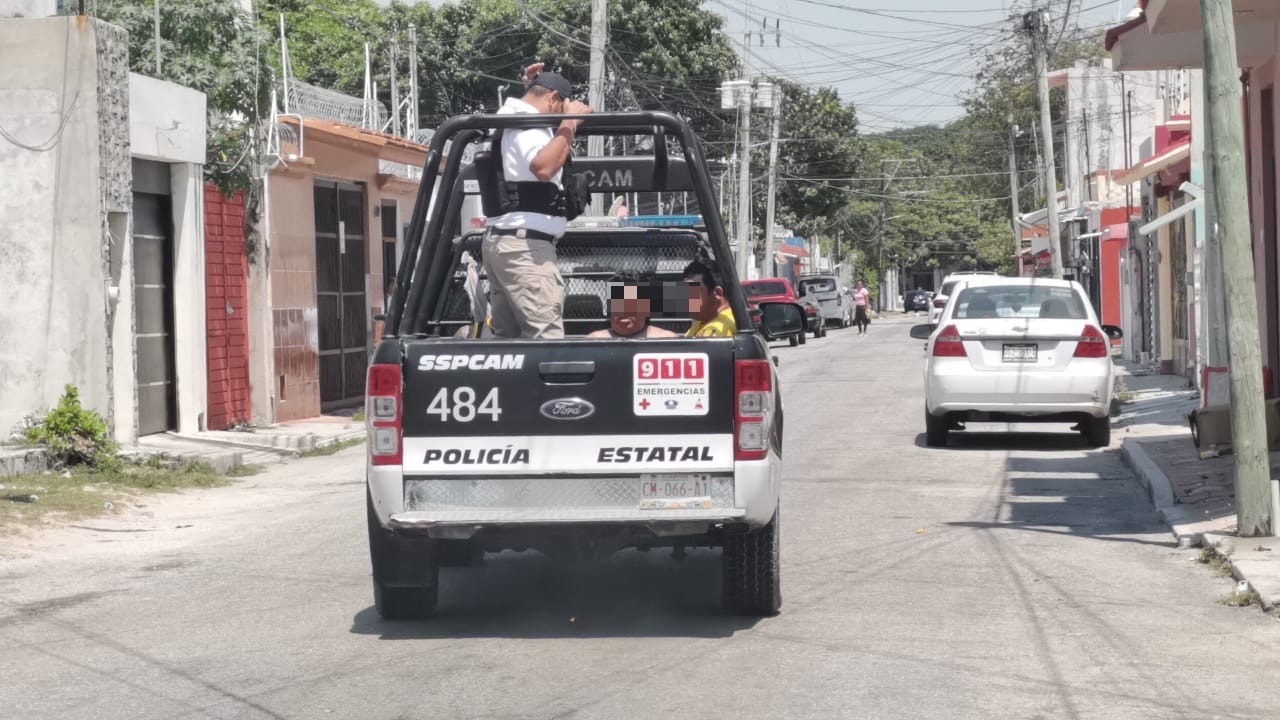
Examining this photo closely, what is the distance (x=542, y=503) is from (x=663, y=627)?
0.96 meters

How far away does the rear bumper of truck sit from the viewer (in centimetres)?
713

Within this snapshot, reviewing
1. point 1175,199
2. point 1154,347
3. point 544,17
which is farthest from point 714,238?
point 544,17

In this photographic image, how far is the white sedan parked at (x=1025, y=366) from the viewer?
16.1 metres

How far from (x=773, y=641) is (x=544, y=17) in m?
45.4

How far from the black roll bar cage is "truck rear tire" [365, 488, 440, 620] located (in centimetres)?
93

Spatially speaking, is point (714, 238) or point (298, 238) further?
point (298, 238)

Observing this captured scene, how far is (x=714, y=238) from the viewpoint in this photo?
7723 mm

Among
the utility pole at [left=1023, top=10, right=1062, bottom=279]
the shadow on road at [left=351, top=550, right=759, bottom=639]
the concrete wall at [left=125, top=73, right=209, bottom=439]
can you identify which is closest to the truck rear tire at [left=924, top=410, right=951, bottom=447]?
the shadow on road at [left=351, top=550, right=759, bottom=639]

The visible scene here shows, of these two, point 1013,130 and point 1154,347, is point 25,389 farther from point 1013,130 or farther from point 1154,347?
point 1013,130

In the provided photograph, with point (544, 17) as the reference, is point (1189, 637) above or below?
below

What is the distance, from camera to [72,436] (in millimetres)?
14680

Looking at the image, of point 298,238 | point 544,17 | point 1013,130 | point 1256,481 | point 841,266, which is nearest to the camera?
point 1256,481

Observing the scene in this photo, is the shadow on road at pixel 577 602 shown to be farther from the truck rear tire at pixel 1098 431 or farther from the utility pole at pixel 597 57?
the utility pole at pixel 597 57

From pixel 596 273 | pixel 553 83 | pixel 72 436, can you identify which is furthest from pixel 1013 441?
pixel 553 83
